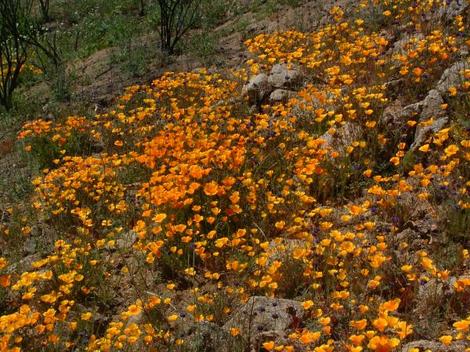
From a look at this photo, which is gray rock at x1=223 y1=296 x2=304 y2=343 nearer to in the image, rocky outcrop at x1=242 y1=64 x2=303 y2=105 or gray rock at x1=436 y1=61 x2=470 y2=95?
gray rock at x1=436 y1=61 x2=470 y2=95

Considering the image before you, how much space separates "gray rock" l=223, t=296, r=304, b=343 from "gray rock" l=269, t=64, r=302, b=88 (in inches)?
163

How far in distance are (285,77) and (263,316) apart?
440 centimetres

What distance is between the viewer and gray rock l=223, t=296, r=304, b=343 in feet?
12.1

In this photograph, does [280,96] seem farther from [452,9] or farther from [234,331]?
[234,331]

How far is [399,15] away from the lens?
809 cm

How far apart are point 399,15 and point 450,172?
4100 mm

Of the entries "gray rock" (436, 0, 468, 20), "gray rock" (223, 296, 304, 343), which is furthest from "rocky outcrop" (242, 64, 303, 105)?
"gray rock" (223, 296, 304, 343)

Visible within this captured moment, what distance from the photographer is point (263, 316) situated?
3758mm

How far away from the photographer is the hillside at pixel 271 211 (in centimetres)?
375

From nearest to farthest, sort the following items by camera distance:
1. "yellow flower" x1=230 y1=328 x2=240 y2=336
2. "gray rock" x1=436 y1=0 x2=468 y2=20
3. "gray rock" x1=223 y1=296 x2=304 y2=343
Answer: "yellow flower" x1=230 y1=328 x2=240 y2=336, "gray rock" x1=223 y1=296 x2=304 y2=343, "gray rock" x1=436 y1=0 x2=468 y2=20

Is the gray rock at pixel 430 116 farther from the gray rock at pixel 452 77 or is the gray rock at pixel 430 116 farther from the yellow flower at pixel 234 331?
the yellow flower at pixel 234 331

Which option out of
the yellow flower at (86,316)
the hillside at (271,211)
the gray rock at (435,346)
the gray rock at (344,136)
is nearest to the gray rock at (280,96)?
the hillside at (271,211)

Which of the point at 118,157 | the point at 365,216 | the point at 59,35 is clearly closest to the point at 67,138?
the point at 118,157

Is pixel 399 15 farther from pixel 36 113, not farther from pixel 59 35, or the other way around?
pixel 59 35
